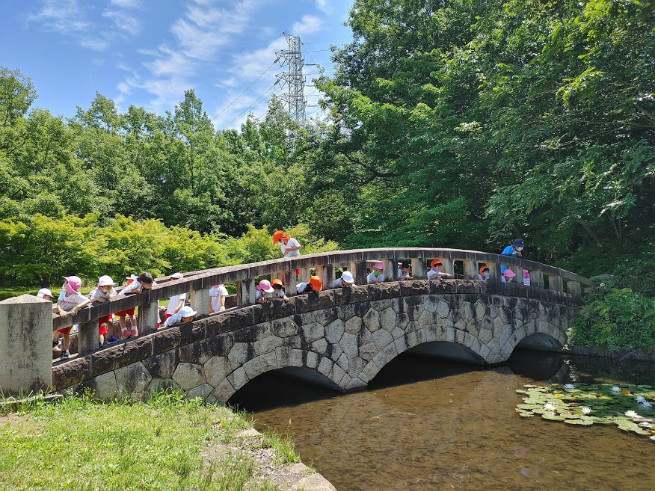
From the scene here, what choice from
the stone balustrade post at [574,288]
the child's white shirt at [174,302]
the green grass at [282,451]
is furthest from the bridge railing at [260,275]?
the green grass at [282,451]

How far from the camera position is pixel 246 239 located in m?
16.4

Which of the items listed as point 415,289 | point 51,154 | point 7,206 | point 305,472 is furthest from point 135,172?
point 305,472

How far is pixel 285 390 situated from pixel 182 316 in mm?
3182

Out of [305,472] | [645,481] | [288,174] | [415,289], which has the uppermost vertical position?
[288,174]

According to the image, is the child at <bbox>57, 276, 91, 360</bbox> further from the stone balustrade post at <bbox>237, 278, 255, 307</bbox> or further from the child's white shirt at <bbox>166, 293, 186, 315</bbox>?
the stone balustrade post at <bbox>237, 278, 255, 307</bbox>

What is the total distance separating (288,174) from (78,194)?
934 centimetres

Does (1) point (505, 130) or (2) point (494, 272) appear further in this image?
(1) point (505, 130)

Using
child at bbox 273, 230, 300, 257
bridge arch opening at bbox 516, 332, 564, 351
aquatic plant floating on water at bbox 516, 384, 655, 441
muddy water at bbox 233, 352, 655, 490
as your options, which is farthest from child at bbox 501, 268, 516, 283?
child at bbox 273, 230, 300, 257

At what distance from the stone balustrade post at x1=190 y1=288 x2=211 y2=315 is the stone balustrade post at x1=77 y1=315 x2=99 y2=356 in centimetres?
138

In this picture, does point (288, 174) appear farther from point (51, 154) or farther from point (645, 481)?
point (645, 481)

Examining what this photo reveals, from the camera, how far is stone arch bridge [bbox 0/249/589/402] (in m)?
6.22

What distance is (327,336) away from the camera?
26.9 ft

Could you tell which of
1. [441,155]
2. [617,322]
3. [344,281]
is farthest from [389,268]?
[441,155]

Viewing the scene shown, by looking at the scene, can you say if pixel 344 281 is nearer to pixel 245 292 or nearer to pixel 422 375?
pixel 245 292
